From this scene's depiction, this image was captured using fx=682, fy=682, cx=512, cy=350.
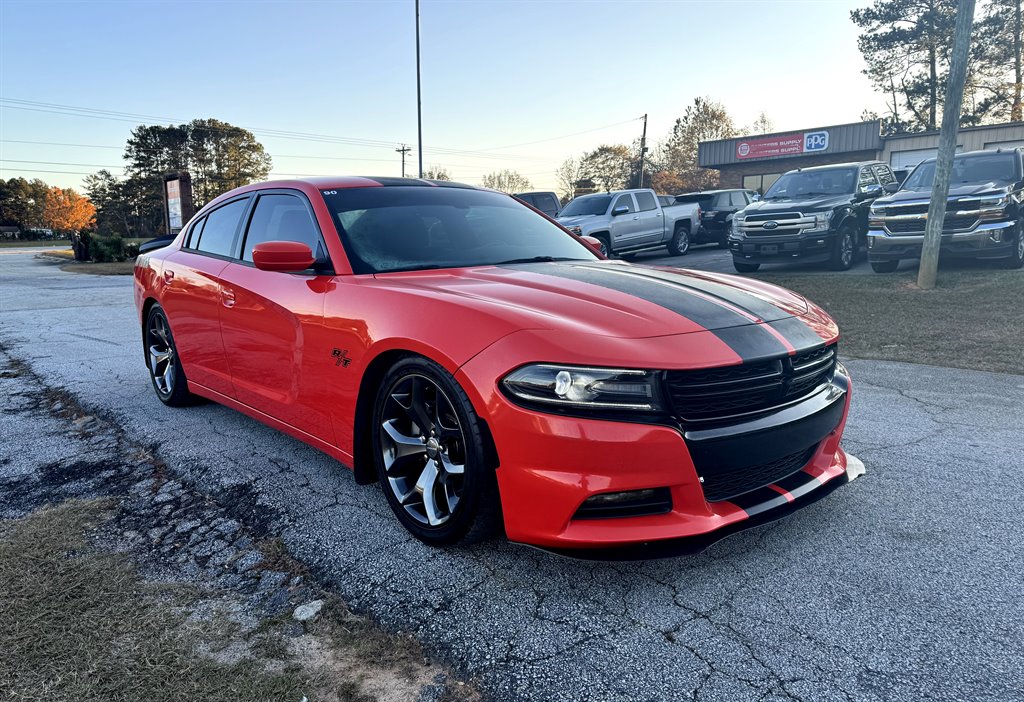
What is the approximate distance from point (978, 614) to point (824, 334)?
1180 mm

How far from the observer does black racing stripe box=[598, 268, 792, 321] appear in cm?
286

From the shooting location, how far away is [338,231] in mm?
3426

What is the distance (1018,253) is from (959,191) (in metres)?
1.54

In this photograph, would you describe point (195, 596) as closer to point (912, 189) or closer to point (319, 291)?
point (319, 291)

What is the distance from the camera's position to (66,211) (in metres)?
96.8

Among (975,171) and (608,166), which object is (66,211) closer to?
(608,166)

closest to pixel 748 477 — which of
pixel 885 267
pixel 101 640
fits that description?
pixel 101 640

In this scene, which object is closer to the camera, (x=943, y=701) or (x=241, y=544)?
(x=943, y=701)

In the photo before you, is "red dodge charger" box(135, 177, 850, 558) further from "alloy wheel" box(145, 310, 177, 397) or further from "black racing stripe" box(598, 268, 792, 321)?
"alloy wheel" box(145, 310, 177, 397)

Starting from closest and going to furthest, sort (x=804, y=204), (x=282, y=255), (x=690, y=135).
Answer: (x=282, y=255)
(x=804, y=204)
(x=690, y=135)

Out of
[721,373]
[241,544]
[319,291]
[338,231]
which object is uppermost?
[338,231]

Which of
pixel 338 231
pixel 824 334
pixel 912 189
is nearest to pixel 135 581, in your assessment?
pixel 338 231

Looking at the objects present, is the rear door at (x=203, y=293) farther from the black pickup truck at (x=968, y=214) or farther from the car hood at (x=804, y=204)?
the car hood at (x=804, y=204)

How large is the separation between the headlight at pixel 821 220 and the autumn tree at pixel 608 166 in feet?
186
